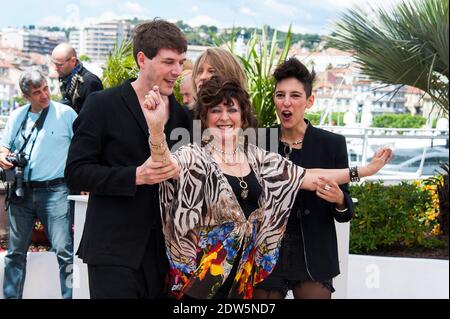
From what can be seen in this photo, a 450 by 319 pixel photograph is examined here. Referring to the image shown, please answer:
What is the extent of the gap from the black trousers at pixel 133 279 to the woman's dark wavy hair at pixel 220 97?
56 centimetres

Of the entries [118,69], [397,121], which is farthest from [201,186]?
[397,121]

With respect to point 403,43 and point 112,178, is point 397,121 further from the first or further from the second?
point 112,178

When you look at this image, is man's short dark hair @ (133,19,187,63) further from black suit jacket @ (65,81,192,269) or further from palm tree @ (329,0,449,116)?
palm tree @ (329,0,449,116)

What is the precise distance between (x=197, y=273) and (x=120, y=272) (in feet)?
1.03

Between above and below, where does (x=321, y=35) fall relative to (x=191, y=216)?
above

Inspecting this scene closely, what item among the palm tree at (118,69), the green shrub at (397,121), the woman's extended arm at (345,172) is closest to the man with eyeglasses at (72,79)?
the palm tree at (118,69)

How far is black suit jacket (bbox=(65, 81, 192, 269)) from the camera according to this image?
3027 mm

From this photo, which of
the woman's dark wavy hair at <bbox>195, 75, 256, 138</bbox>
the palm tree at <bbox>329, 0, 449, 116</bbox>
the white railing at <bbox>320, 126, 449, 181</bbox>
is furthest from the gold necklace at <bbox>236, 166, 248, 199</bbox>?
the palm tree at <bbox>329, 0, 449, 116</bbox>

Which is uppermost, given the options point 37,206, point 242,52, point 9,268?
point 242,52

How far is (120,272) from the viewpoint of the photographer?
9.95 feet

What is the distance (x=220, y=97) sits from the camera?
3.16 metres

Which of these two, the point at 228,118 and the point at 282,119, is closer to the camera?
the point at 228,118

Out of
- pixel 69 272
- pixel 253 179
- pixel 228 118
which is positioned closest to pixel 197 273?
pixel 253 179

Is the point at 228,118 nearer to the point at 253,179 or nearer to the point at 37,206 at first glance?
the point at 253,179
